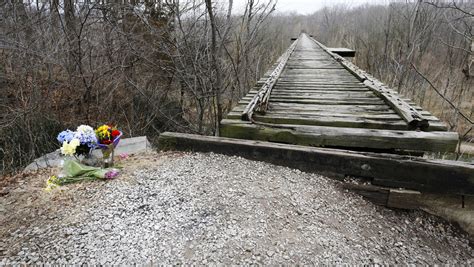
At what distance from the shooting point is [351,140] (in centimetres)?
277

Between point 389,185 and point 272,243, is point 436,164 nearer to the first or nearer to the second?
point 389,185

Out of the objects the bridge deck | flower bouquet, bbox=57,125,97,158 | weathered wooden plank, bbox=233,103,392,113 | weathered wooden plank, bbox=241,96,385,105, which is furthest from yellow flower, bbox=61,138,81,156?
weathered wooden plank, bbox=241,96,385,105

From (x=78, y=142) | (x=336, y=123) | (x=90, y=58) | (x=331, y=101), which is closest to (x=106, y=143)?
(x=78, y=142)

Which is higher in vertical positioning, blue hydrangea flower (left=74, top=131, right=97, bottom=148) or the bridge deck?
the bridge deck

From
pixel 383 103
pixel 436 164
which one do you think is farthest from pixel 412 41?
pixel 436 164

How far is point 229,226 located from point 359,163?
1.34 meters

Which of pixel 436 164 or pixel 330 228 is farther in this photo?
pixel 436 164

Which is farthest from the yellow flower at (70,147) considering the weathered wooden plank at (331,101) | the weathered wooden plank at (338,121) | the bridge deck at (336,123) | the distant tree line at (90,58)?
the distant tree line at (90,58)

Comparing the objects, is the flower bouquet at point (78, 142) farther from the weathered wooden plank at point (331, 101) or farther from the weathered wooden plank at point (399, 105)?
the weathered wooden plank at point (399, 105)

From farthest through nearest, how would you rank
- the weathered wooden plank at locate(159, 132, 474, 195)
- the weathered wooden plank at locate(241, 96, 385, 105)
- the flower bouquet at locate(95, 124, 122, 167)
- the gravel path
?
the weathered wooden plank at locate(241, 96, 385, 105)
the flower bouquet at locate(95, 124, 122, 167)
the weathered wooden plank at locate(159, 132, 474, 195)
the gravel path

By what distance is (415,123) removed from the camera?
2.87 m

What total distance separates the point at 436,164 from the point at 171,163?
7.64 ft

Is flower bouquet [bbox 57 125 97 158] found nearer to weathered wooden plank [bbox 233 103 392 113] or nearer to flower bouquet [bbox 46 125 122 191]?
flower bouquet [bbox 46 125 122 191]

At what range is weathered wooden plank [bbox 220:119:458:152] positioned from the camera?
2.60m
